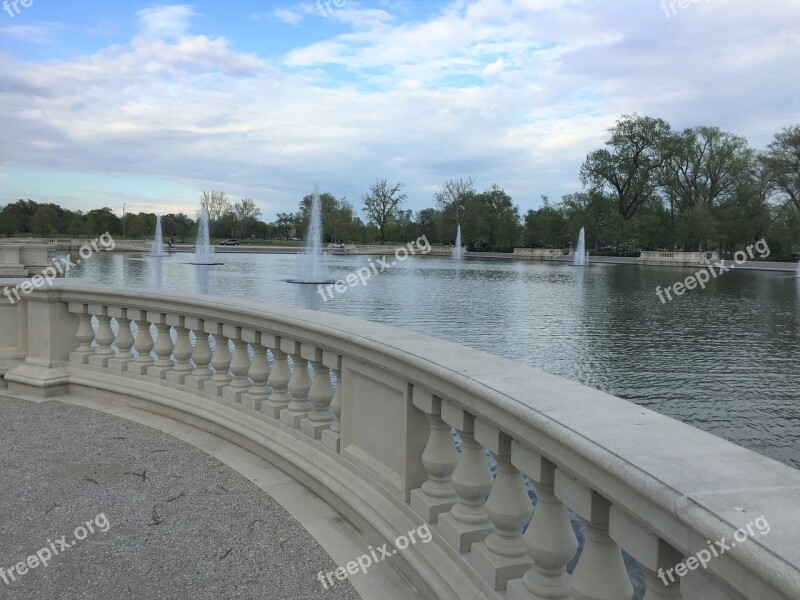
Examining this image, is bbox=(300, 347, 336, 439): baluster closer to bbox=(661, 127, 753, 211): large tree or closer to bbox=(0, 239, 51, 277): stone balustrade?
bbox=(0, 239, 51, 277): stone balustrade

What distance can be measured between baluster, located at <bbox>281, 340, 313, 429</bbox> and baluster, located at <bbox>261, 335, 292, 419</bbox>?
0.47 feet

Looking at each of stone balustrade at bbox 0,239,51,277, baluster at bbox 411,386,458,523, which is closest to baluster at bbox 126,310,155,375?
baluster at bbox 411,386,458,523

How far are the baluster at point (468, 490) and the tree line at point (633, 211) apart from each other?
2630 inches

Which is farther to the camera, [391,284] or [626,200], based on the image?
[626,200]

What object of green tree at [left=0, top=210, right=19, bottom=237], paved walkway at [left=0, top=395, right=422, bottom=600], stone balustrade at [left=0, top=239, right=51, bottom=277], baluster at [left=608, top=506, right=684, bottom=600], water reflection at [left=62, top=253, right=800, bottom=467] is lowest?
water reflection at [left=62, top=253, right=800, bottom=467]

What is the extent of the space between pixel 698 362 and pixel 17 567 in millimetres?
14236

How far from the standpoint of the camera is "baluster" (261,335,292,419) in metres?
4.88

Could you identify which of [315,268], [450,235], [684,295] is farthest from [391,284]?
[450,235]

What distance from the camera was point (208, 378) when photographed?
5.81 meters

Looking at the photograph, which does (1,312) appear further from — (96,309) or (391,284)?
(391,284)

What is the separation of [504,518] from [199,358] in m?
3.88

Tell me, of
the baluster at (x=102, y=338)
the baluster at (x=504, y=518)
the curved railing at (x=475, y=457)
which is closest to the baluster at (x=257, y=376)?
the curved railing at (x=475, y=457)

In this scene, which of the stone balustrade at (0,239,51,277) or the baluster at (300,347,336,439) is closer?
the baluster at (300,347,336,439)

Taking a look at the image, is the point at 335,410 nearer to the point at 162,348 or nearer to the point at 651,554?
the point at 162,348
